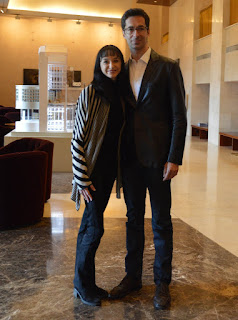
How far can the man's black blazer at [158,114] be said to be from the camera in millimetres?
2945

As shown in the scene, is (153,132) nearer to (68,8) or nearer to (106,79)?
(106,79)

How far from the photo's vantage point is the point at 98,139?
9.54 feet

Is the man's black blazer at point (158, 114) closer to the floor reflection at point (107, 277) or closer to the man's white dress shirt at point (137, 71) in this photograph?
the man's white dress shirt at point (137, 71)

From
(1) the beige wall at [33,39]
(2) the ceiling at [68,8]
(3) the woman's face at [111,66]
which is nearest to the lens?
(3) the woman's face at [111,66]

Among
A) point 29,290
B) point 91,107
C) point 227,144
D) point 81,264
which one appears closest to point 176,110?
point 91,107

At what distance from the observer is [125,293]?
128 inches

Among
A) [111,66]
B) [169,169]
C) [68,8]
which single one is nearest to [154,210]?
[169,169]

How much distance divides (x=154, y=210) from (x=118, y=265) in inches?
39.7

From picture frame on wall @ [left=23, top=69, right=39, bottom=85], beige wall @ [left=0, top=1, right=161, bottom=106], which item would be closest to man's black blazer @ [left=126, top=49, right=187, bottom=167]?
beige wall @ [left=0, top=1, right=161, bottom=106]

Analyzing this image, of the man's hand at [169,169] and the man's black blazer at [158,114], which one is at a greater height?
the man's black blazer at [158,114]

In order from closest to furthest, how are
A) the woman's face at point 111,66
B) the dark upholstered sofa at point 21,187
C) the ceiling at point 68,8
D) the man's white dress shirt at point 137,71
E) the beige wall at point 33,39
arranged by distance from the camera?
the woman's face at point 111,66 → the man's white dress shirt at point 137,71 → the dark upholstered sofa at point 21,187 → the ceiling at point 68,8 → the beige wall at point 33,39

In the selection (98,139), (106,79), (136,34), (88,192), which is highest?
(136,34)

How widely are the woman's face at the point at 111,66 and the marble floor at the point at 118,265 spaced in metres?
1.50

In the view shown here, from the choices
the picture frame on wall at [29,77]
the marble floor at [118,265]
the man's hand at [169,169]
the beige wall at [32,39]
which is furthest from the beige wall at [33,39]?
the man's hand at [169,169]
